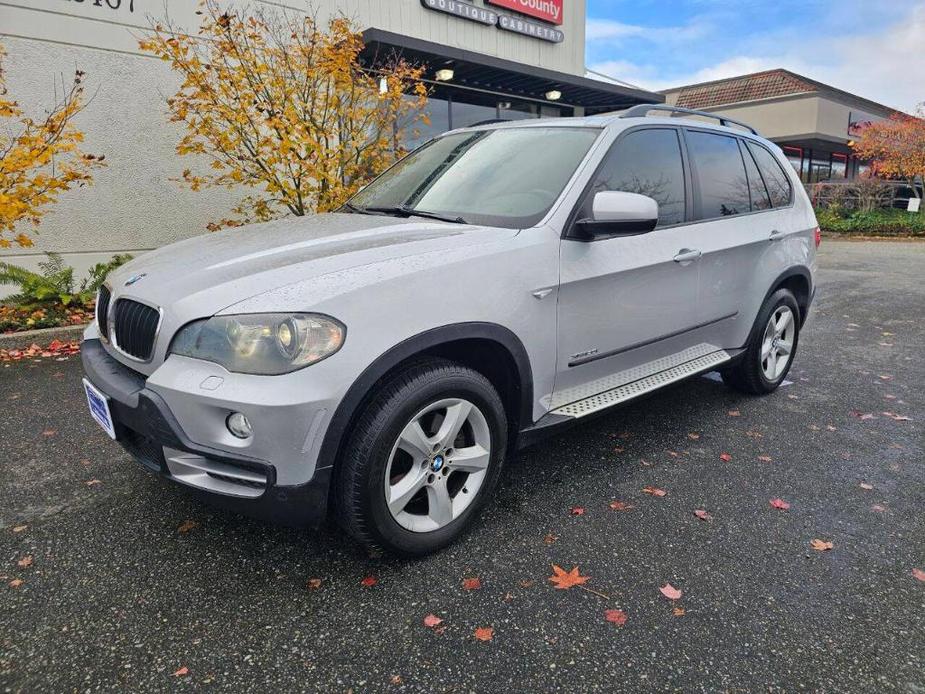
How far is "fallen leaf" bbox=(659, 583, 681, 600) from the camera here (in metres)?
2.28

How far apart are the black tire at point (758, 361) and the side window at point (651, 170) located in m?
1.19

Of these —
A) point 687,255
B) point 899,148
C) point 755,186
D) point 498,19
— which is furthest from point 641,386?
point 899,148

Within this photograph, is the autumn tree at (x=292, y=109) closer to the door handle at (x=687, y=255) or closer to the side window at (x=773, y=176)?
the side window at (x=773, y=176)

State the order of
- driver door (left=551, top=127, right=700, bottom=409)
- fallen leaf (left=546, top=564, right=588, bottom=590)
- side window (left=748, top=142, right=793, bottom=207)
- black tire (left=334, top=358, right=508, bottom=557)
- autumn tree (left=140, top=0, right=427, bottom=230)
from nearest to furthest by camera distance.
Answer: black tire (left=334, top=358, right=508, bottom=557) → fallen leaf (left=546, top=564, right=588, bottom=590) → driver door (left=551, top=127, right=700, bottom=409) → side window (left=748, top=142, right=793, bottom=207) → autumn tree (left=140, top=0, right=427, bottom=230)

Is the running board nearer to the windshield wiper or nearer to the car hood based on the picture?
the car hood

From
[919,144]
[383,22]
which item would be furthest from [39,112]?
[919,144]

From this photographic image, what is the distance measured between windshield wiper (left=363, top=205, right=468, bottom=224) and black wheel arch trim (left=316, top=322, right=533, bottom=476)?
674 mm

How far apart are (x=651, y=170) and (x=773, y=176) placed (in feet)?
5.18

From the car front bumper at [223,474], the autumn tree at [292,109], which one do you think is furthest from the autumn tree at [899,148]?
the car front bumper at [223,474]

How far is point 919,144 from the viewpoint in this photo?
22719 mm

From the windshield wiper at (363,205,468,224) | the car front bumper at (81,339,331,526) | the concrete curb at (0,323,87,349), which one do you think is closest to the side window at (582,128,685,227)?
the windshield wiper at (363,205,468,224)

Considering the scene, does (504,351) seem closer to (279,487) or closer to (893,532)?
(279,487)

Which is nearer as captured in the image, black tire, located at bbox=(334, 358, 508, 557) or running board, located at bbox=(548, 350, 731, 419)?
black tire, located at bbox=(334, 358, 508, 557)

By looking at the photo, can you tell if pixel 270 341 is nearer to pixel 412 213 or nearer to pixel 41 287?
pixel 412 213
